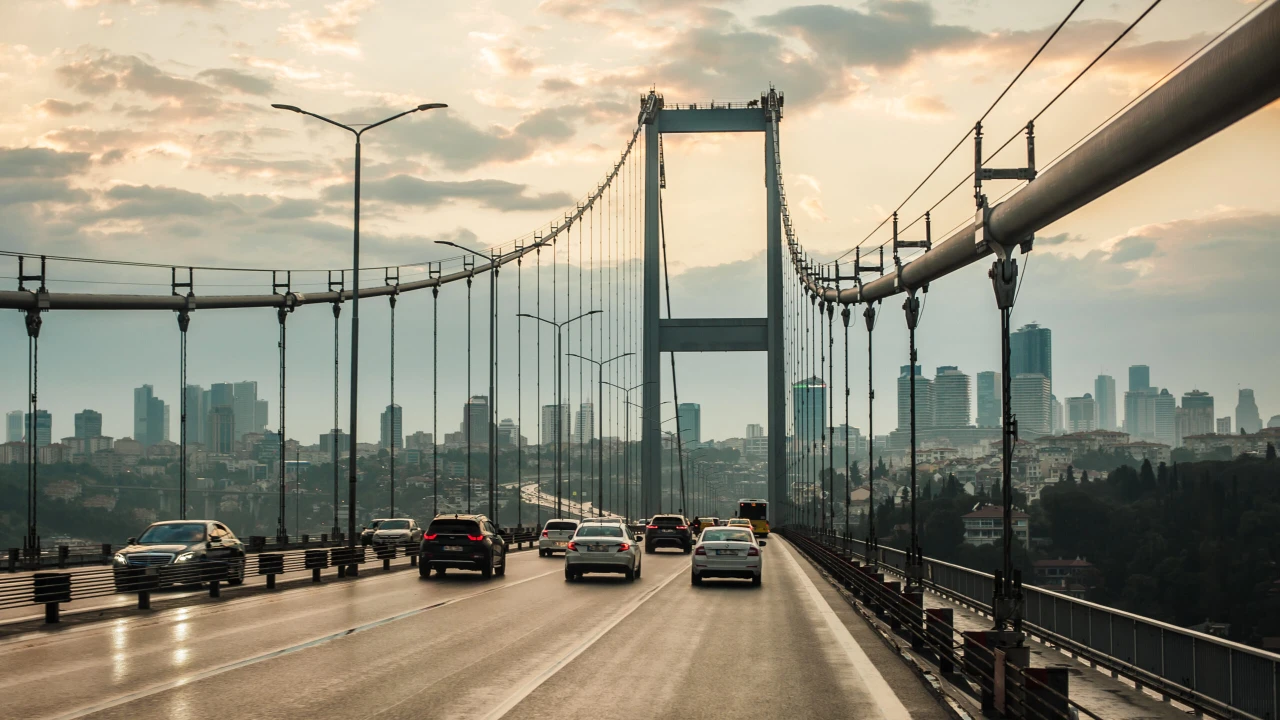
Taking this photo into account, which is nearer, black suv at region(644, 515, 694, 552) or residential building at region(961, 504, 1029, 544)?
black suv at region(644, 515, 694, 552)

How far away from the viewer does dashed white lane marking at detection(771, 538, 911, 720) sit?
12930mm

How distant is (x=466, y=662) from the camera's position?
16.5 meters

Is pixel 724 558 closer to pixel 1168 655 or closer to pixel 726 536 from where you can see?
pixel 726 536

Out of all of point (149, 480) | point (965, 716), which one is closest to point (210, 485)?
point (149, 480)

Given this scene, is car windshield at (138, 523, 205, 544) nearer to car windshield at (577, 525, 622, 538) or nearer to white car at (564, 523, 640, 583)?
white car at (564, 523, 640, 583)

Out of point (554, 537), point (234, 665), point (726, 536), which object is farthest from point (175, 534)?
point (554, 537)

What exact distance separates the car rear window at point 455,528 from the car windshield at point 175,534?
6.39 m

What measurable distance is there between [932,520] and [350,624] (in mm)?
111185

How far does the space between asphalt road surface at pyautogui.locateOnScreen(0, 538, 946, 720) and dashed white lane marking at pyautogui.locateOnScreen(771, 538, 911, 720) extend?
3cm

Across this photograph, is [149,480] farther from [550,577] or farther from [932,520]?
[550,577]

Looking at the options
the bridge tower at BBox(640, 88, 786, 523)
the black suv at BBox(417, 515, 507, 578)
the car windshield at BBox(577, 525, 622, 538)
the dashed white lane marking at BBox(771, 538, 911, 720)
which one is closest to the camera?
the dashed white lane marking at BBox(771, 538, 911, 720)

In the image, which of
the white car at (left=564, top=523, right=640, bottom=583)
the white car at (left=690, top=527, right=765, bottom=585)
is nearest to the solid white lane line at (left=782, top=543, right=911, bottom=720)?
the white car at (left=690, top=527, right=765, bottom=585)

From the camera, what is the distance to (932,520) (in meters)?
128

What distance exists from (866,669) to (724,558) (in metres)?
17.6
